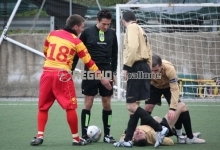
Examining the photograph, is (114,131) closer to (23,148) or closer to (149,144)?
(149,144)

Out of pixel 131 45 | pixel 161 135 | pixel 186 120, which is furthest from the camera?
pixel 186 120

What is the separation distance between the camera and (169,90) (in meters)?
9.98

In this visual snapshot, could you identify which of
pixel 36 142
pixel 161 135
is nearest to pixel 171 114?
pixel 161 135

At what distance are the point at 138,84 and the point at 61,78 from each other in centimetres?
108

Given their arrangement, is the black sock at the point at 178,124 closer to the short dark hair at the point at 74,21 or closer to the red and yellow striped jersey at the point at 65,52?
the red and yellow striped jersey at the point at 65,52

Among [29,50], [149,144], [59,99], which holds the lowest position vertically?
[149,144]

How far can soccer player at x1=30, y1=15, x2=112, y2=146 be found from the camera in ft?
30.3

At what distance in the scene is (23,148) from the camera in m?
8.91

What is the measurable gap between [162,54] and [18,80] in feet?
14.3

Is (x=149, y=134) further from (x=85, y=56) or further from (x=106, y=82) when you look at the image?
(x=85, y=56)

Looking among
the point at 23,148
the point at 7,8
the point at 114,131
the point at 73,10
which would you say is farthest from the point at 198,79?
the point at 23,148

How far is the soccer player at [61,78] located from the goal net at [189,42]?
9.89 metres

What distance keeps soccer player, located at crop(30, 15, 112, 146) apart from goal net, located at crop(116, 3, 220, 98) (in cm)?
989

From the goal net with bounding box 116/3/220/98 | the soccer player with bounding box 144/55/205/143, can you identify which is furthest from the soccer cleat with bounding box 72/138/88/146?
the goal net with bounding box 116/3/220/98
